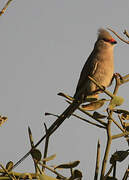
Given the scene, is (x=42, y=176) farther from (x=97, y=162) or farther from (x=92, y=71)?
(x=92, y=71)

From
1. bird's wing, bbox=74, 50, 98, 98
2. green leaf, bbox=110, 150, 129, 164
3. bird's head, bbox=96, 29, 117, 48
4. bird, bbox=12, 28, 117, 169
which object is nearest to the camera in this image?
green leaf, bbox=110, 150, 129, 164

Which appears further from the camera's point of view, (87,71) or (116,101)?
(87,71)

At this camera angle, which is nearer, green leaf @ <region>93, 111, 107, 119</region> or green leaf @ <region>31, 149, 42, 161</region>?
green leaf @ <region>31, 149, 42, 161</region>

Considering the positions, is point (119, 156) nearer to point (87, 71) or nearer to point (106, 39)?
point (87, 71)

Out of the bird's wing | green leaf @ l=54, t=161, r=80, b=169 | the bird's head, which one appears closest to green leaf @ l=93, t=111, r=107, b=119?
green leaf @ l=54, t=161, r=80, b=169

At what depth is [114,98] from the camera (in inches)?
43.4

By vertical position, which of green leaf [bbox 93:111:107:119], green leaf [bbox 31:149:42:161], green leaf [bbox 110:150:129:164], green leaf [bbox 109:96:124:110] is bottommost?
green leaf [bbox 110:150:129:164]

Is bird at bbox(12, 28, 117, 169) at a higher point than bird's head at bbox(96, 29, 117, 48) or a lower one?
lower

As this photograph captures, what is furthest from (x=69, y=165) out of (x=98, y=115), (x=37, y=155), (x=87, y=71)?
(x=87, y=71)

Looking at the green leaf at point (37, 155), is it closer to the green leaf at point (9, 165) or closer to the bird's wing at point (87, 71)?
the green leaf at point (9, 165)

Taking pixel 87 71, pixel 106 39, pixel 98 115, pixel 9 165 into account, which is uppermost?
pixel 106 39

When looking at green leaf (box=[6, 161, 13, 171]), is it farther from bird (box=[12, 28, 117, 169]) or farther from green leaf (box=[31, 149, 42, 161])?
bird (box=[12, 28, 117, 169])

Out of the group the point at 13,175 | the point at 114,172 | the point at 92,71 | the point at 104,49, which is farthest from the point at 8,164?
the point at 104,49

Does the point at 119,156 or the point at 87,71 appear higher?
the point at 87,71
